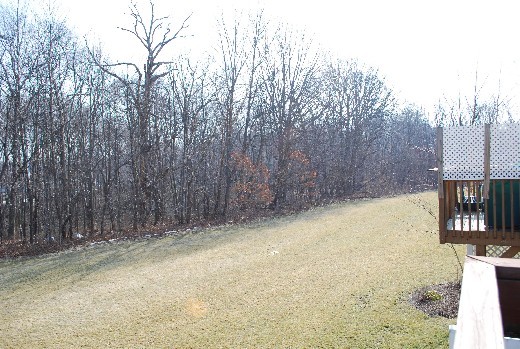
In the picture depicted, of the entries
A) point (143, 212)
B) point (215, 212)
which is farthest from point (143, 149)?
point (215, 212)

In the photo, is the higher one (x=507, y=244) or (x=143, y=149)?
(x=143, y=149)

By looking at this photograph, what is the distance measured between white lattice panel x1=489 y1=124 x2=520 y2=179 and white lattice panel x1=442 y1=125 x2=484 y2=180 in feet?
0.38

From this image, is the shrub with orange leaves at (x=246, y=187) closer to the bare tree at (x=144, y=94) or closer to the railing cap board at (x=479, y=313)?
the bare tree at (x=144, y=94)

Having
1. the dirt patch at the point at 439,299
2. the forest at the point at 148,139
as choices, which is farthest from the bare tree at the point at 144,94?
the dirt patch at the point at 439,299

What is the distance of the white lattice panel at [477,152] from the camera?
426cm

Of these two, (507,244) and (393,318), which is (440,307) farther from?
(507,244)

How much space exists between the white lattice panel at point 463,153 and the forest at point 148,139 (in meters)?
11.7

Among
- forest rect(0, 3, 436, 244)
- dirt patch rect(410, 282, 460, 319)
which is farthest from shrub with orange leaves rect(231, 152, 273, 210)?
dirt patch rect(410, 282, 460, 319)

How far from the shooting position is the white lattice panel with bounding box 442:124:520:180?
4.26 metres

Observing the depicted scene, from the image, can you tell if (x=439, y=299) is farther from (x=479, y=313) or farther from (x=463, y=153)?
(x=479, y=313)

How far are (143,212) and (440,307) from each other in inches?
490

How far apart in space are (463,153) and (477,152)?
5.3 inches

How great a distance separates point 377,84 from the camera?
1064 inches

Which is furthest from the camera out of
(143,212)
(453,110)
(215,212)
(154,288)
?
(453,110)
